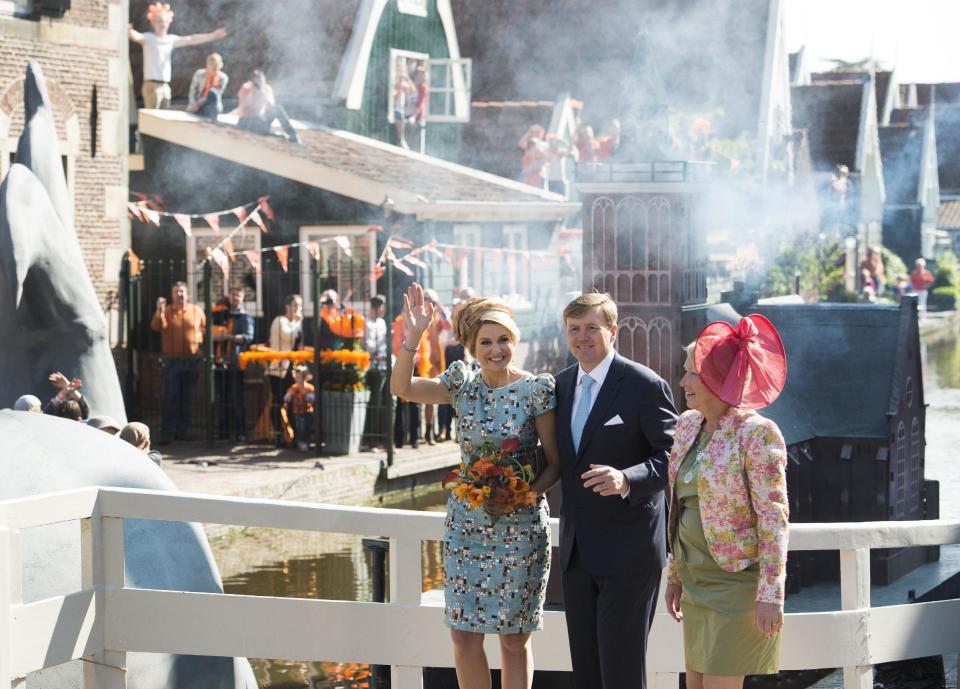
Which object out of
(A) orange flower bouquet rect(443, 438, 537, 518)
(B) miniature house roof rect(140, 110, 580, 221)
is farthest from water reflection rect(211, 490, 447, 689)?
(B) miniature house roof rect(140, 110, 580, 221)

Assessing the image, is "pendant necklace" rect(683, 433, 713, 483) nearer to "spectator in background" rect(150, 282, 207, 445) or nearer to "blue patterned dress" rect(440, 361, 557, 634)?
"blue patterned dress" rect(440, 361, 557, 634)

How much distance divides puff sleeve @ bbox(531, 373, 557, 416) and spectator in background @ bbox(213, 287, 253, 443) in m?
12.4

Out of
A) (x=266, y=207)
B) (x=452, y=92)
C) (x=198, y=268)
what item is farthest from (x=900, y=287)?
(x=198, y=268)

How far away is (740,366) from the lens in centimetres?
473

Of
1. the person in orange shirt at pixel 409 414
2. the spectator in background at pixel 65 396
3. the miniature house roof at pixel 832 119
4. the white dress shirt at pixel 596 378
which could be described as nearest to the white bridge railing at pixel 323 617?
the white dress shirt at pixel 596 378

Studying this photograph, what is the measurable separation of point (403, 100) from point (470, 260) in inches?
169

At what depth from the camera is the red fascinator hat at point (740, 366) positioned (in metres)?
4.72

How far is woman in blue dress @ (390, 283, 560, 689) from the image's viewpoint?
16.8 feet

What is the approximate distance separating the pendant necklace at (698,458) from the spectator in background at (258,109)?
1685 cm

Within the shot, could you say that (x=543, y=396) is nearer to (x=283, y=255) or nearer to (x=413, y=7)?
(x=283, y=255)

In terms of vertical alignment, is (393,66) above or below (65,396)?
above

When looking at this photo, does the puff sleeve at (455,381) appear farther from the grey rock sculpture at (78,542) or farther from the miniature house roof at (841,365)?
the miniature house roof at (841,365)

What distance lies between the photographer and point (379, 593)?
7.55 meters

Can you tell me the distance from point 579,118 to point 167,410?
15382 mm
